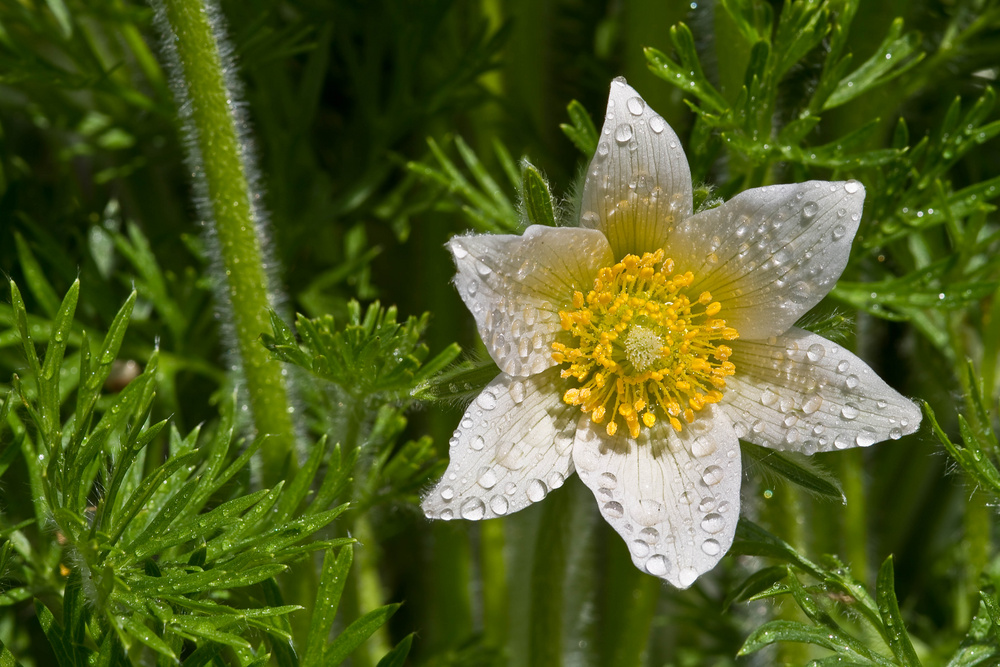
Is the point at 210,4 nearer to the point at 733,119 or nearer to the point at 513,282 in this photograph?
the point at 513,282

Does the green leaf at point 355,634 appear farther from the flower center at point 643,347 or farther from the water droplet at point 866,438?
the water droplet at point 866,438

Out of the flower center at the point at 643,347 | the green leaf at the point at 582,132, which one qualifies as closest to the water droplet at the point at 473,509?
the flower center at the point at 643,347

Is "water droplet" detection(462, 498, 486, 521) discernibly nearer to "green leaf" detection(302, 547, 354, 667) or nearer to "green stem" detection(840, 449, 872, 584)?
"green leaf" detection(302, 547, 354, 667)

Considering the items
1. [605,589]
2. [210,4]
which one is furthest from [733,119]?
[605,589]

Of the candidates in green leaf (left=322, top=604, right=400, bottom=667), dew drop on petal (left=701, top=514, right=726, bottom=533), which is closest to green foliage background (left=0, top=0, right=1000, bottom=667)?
green leaf (left=322, top=604, right=400, bottom=667)

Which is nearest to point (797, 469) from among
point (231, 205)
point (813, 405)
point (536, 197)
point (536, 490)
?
point (813, 405)

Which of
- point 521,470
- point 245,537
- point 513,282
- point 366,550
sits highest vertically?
point 513,282

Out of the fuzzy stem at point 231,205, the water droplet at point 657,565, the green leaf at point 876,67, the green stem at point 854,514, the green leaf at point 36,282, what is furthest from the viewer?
the green stem at point 854,514

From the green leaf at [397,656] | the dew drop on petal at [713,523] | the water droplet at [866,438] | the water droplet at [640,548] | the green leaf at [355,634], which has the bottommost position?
the green leaf at [397,656]
